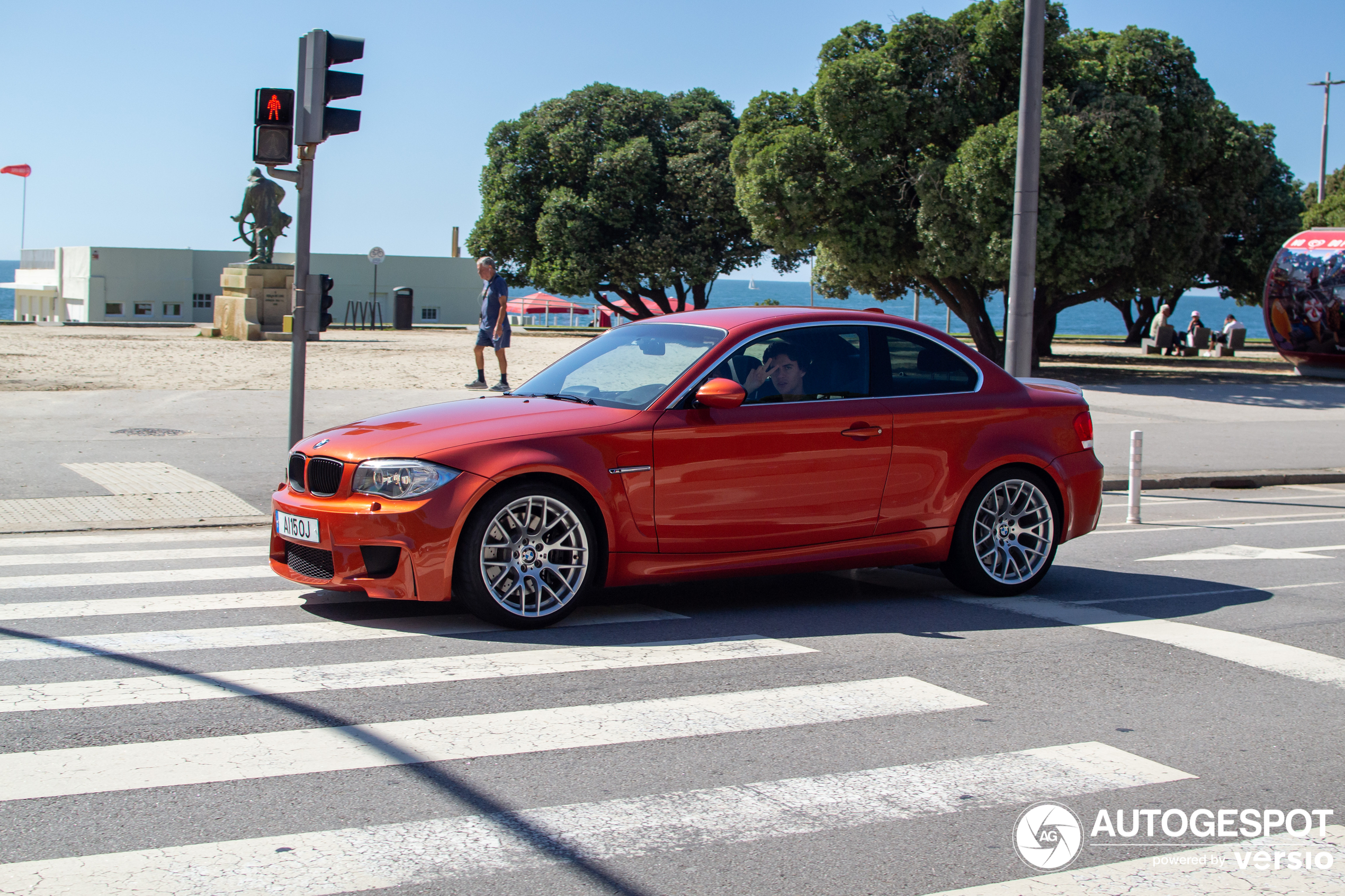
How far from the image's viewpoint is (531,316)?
105 metres

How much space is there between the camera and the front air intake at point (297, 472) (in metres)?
6.86

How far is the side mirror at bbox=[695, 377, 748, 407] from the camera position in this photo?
6711 millimetres

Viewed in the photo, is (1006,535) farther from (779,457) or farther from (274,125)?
(274,125)

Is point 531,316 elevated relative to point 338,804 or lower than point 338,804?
elevated

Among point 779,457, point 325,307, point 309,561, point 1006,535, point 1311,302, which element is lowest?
point 309,561

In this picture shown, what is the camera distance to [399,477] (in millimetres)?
6387

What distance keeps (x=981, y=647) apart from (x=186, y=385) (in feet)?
55.9

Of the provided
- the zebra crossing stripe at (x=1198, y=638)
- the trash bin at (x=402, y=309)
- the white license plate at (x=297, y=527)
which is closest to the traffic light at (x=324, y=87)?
the white license plate at (x=297, y=527)

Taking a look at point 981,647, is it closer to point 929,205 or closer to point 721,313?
point 721,313

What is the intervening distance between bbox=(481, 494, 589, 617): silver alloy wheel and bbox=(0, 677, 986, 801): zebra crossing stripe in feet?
4.36

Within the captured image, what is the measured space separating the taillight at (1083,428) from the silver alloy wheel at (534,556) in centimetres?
325

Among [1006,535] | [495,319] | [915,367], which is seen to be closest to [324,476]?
[915,367]

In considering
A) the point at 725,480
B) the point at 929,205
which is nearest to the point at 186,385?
the point at 929,205

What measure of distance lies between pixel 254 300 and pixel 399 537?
102ft
